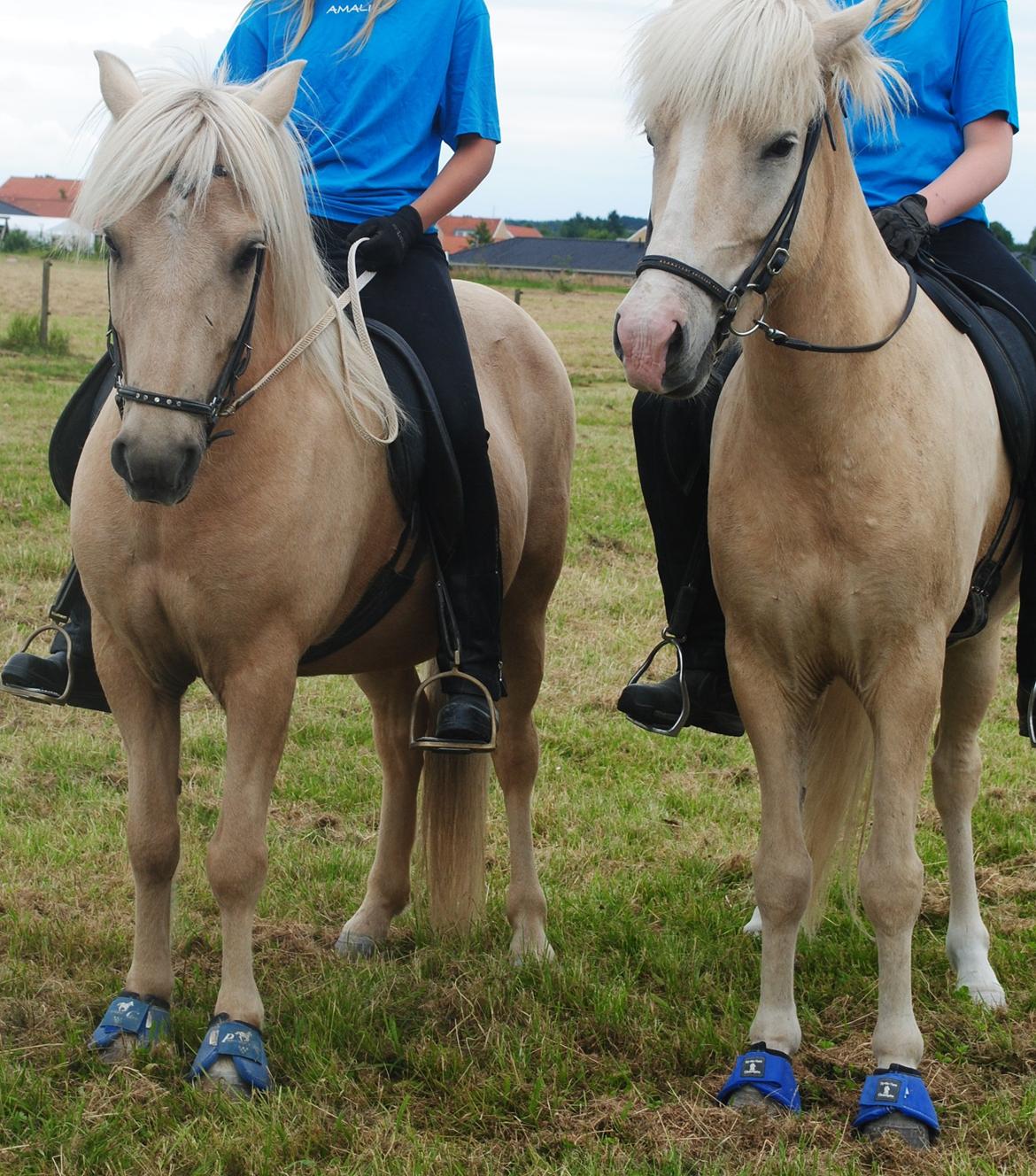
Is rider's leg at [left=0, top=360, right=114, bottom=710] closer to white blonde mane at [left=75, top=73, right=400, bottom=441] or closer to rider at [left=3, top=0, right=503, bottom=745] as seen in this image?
rider at [left=3, top=0, right=503, bottom=745]

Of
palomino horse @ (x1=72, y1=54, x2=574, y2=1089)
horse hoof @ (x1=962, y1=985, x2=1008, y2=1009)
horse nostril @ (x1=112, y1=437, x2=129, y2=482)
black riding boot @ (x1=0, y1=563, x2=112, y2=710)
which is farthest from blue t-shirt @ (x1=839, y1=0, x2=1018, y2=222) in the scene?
black riding boot @ (x1=0, y1=563, x2=112, y2=710)

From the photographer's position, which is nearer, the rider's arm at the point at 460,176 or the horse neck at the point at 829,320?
the horse neck at the point at 829,320

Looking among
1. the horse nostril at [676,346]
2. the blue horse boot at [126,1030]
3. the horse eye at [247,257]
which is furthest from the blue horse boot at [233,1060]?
the horse nostril at [676,346]

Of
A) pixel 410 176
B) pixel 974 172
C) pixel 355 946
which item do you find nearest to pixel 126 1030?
pixel 355 946

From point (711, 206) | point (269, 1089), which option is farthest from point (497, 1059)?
point (711, 206)

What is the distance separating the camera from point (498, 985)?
387cm

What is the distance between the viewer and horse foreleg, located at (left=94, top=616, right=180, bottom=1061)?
3.39 meters

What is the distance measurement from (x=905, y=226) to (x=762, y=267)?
2.83 feet

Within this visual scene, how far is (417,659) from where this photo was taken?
4.30 meters

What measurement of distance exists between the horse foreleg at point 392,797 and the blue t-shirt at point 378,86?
1606 millimetres

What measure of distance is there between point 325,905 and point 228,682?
1572 mm

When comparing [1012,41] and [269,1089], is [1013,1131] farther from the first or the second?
[1012,41]

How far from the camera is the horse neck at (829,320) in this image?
10.1 feet

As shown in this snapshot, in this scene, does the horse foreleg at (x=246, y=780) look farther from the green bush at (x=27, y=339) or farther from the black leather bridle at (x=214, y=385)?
the green bush at (x=27, y=339)
